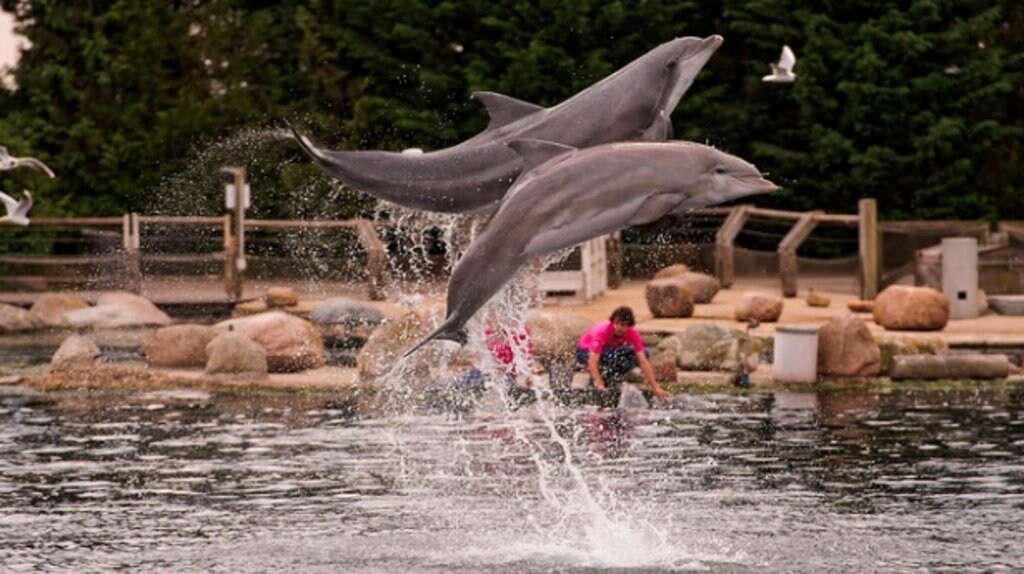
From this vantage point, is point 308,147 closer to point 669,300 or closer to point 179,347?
point 179,347

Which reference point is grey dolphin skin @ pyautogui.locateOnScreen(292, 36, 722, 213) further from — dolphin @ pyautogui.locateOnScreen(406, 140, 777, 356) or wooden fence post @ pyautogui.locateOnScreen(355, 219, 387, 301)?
wooden fence post @ pyautogui.locateOnScreen(355, 219, 387, 301)

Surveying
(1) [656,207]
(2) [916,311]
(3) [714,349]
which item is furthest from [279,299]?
(1) [656,207]

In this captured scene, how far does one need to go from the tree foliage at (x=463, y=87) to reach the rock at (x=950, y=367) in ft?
50.1

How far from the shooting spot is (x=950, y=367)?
2950 cm

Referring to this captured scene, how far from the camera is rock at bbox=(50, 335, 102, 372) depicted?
1216 inches

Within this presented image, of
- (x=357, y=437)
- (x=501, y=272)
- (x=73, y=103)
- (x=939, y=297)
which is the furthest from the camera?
(x=73, y=103)

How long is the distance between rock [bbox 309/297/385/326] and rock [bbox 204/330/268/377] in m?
6.76

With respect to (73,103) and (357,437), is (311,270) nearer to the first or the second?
(73,103)

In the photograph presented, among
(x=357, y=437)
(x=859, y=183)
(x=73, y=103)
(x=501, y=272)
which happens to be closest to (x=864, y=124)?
(x=859, y=183)

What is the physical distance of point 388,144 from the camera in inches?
1845

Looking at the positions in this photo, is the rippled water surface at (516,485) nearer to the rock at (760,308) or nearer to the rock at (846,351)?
the rock at (846,351)

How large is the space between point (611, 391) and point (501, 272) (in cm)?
1205

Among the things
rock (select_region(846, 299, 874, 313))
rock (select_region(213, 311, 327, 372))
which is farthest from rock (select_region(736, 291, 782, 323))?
rock (select_region(213, 311, 327, 372))

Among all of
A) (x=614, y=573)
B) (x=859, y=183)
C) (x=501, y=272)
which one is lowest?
(x=614, y=573)
